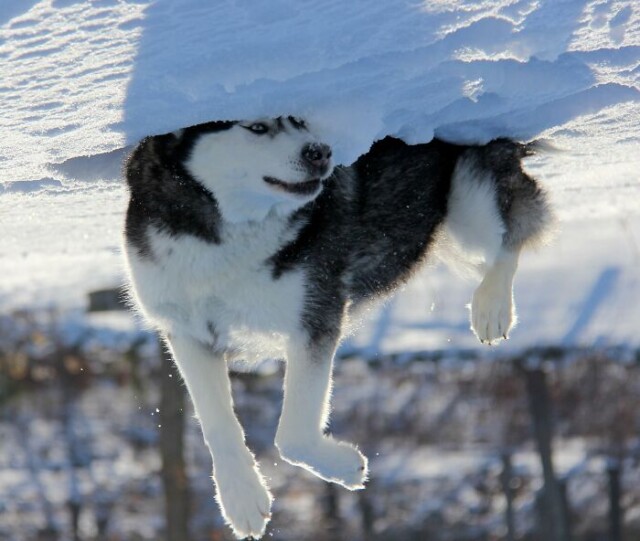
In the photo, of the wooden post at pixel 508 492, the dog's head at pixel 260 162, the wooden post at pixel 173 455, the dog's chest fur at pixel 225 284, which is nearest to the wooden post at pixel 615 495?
the wooden post at pixel 508 492

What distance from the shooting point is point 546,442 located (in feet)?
36.9

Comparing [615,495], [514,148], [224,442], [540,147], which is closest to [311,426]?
[224,442]

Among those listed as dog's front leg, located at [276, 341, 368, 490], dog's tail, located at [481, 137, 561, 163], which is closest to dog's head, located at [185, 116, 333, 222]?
dog's front leg, located at [276, 341, 368, 490]

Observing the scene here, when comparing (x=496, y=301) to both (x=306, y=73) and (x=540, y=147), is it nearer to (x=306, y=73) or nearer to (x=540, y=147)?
(x=540, y=147)

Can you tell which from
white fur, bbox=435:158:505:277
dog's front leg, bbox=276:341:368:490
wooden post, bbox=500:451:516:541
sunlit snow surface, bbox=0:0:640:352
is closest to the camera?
sunlit snow surface, bbox=0:0:640:352

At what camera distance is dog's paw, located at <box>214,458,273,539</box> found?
3791 millimetres

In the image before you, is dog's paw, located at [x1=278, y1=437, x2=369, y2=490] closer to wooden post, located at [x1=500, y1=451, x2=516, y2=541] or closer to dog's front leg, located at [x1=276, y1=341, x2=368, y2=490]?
dog's front leg, located at [x1=276, y1=341, x2=368, y2=490]

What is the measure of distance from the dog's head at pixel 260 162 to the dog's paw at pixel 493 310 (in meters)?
1.10

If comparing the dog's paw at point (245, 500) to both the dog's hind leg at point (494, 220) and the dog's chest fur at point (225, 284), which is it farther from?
the dog's hind leg at point (494, 220)

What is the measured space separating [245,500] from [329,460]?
0.96 ft

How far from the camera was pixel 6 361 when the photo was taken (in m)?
12.2

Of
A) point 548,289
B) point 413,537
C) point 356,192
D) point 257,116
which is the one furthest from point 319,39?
point 548,289

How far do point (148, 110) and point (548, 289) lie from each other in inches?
366

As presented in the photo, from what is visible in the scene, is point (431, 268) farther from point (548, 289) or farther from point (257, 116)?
point (548, 289)
